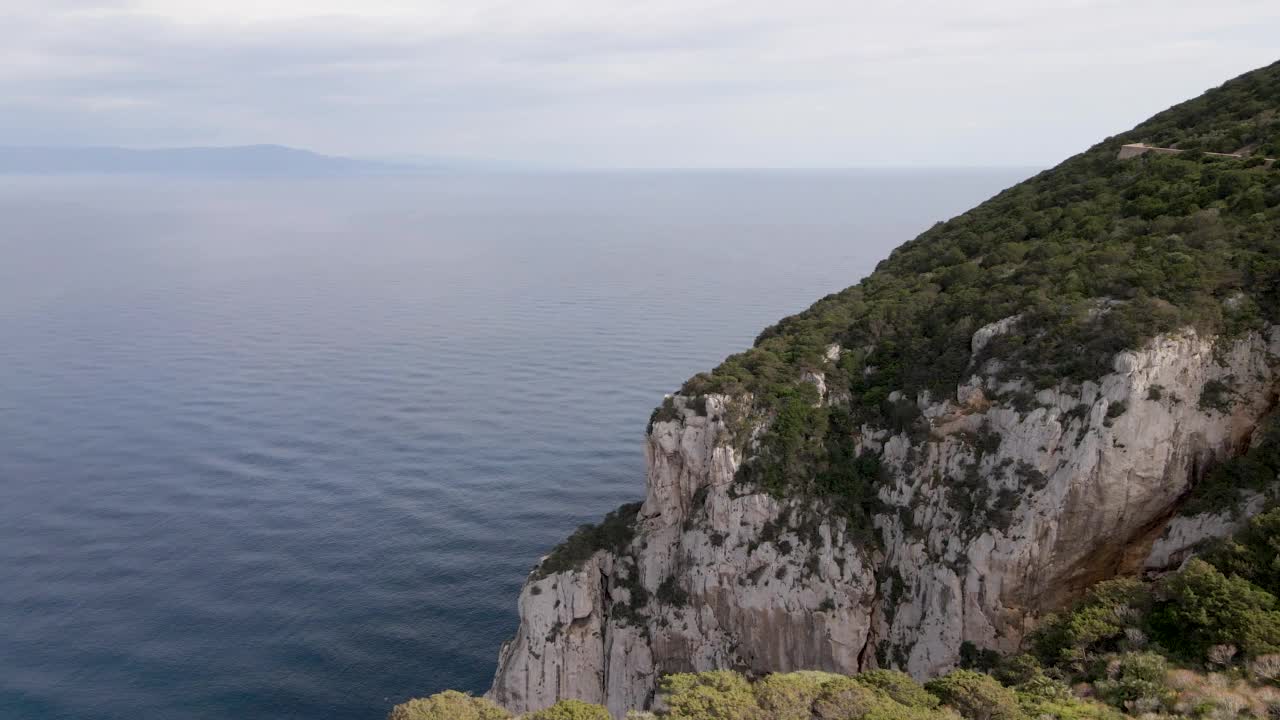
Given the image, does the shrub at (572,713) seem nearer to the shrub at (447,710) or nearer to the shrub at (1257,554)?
the shrub at (447,710)

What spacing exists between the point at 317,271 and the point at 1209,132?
142631 millimetres

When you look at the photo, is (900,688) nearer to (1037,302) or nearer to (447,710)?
(447,710)

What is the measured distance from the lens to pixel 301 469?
64688 millimetres

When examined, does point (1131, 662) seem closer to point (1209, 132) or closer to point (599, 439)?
point (1209, 132)

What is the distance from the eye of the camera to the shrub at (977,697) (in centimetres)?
2041

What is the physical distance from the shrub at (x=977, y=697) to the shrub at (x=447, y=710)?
1240 cm

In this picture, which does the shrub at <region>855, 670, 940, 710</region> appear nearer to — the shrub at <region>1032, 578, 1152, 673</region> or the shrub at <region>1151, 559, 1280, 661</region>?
the shrub at <region>1032, 578, 1152, 673</region>

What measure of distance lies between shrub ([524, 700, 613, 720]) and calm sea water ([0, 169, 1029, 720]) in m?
19.3

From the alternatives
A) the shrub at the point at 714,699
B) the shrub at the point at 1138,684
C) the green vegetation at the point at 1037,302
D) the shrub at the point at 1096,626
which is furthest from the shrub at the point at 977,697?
the green vegetation at the point at 1037,302

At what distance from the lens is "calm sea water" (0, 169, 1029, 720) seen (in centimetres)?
4253

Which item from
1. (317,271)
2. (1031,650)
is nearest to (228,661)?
(1031,650)

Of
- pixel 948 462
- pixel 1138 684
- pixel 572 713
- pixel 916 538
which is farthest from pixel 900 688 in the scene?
pixel 948 462

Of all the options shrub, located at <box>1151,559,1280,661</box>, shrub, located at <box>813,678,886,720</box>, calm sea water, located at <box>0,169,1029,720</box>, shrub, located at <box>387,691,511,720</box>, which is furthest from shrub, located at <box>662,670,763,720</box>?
calm sea water, located at <box>0,169,1029,720</box>

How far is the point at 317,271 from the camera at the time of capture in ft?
500
